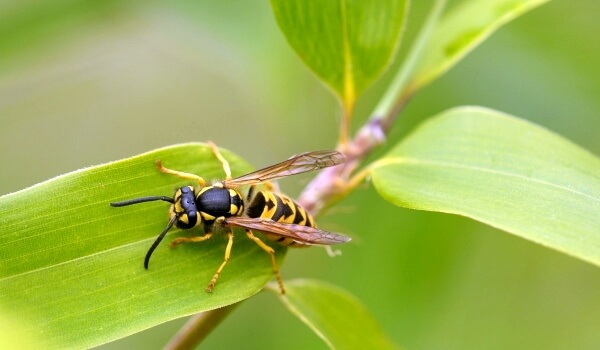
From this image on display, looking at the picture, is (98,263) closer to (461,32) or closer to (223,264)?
(223,264)

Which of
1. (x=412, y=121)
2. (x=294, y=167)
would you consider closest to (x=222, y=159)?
(x=294, y=167)

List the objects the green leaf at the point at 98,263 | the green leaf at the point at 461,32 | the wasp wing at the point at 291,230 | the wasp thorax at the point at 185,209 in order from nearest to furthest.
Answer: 1. the green leaf at the point at 98,263
2. the wasp thorax at the point at 185,209
3. the wasp wing at the point at 291,230
4. the green leaf at the point at 461,32

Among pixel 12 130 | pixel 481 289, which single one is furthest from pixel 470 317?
pixel 12 130

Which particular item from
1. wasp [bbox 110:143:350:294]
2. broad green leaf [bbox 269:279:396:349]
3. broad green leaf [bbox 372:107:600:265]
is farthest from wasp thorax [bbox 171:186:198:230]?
broad green leaf [bbox 372:107:600:265]

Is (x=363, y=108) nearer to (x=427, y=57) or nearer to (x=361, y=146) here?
(x=427, y=57)

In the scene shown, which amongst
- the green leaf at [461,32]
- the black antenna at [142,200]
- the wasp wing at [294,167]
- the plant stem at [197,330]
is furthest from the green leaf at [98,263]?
the green leaf at [461,32]

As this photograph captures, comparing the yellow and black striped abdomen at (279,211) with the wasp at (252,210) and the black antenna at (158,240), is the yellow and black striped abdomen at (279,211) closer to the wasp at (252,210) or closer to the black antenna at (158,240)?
the wasp at (252,210)
